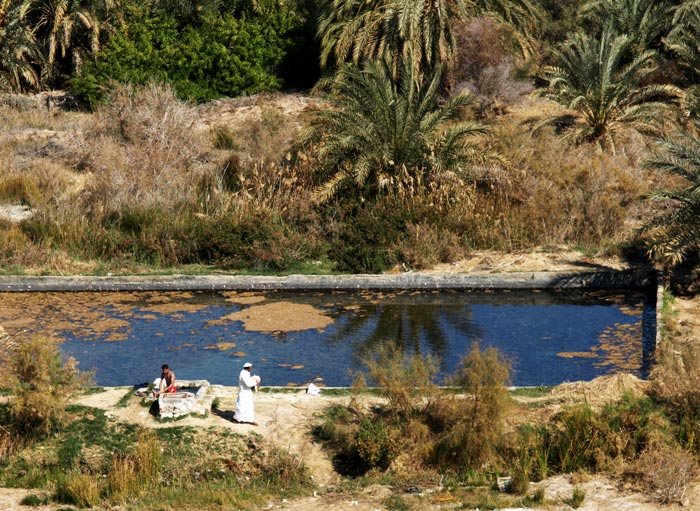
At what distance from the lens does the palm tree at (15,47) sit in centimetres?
3675

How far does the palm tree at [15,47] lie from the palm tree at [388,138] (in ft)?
47.8

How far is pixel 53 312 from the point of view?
2206 cm

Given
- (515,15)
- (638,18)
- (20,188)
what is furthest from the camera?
(515,15)

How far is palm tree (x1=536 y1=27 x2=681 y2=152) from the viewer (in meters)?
30.0

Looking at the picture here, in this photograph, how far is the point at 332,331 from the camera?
2031 cm

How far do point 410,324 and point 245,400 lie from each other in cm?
628

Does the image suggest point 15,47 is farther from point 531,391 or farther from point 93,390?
point 531,391

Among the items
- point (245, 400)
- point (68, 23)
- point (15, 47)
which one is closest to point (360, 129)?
point (245, 400)

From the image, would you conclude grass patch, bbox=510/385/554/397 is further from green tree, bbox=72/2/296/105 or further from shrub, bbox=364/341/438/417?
green tree, bbox=72/2/296/105

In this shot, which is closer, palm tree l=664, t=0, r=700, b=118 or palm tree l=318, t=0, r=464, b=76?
palm tree l=664, t=0, r=700, b=118

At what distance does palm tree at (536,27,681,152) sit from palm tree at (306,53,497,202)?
449 cm

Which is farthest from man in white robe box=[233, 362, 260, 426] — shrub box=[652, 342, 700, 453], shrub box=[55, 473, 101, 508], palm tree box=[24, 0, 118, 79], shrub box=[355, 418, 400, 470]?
palm tree box=[24, 0, 118, 79]

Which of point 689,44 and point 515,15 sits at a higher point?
point 515,15

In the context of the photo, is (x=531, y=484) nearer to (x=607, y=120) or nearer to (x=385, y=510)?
(x=385, y=510)
